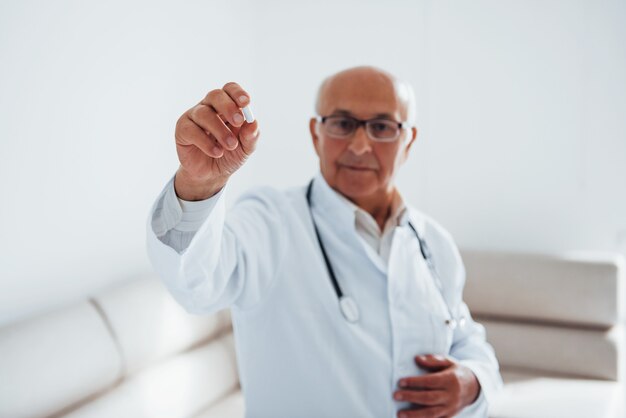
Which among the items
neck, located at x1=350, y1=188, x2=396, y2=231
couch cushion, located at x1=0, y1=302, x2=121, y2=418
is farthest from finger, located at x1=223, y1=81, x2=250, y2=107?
couch cushion, located at x1=0, y1=302, x2=121, y2=418

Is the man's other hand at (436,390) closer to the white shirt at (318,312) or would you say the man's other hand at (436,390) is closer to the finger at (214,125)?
the white shirt at (318,312)

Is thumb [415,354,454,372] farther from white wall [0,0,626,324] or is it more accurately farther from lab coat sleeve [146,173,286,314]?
white wall [0,0,626,324]

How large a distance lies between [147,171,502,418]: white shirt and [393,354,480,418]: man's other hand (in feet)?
0.08

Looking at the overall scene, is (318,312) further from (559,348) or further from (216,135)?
(559,348)

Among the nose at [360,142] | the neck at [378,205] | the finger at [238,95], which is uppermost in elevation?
the finger at [238,95]

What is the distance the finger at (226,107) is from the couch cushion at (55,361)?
106 cm

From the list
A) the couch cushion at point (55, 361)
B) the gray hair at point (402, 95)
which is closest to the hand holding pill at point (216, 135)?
the gray hair at point (402, 95)

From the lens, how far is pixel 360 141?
48.3 inches

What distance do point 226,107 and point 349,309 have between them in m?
0.56

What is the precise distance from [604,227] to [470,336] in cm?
186

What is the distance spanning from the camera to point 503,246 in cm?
→ 304

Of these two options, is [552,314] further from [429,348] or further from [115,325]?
[115,325]

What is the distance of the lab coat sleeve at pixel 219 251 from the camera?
2.76 feet

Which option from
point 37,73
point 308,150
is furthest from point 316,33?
point 37,73
